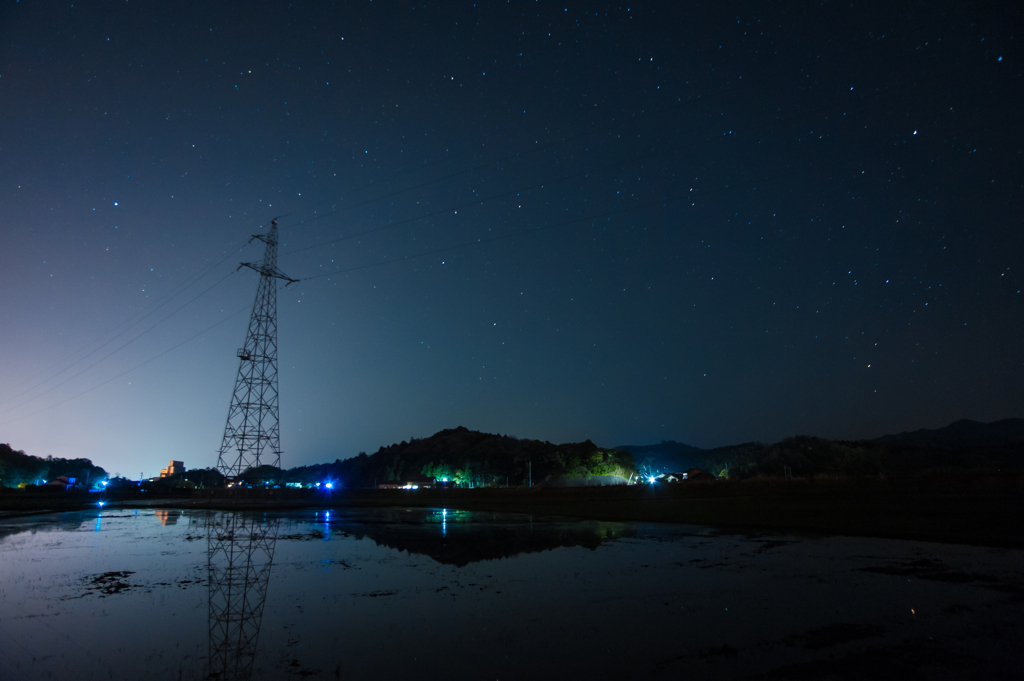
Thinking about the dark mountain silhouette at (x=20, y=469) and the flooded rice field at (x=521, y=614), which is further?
the dark mountain silhouette at (x=20, y=469)

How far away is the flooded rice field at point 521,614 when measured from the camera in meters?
6.92

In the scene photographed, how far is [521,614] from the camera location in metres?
9.52

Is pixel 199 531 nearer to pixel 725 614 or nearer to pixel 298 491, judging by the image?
pixel 725 614

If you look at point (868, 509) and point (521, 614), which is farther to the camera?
point (868, 509)

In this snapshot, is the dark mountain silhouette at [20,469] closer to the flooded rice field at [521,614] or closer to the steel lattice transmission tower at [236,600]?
the steel lattice transmission tower at [236,600]

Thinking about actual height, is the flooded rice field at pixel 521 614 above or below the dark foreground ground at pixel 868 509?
above

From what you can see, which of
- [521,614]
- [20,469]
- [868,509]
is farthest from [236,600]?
[20,469]

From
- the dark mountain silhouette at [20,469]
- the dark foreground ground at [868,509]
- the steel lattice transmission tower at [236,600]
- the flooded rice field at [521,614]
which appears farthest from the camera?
the dark mountain silhouette at [20,469]

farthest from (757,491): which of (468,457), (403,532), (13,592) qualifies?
(468,457)

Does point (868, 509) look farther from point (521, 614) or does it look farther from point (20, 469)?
point (20, 469)

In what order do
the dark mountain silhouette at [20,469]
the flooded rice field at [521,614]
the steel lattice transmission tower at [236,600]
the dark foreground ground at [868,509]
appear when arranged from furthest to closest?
1. the dark mountain silhouette at [20,469]
2. the dark foreground ground at [868,509]
3. the steel lattice transmission tower at [236,600]
4. the flooded rice field at [521,614]

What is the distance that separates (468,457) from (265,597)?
482 feet

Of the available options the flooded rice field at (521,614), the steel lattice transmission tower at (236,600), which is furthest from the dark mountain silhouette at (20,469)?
the flooded rice field at (521,614)

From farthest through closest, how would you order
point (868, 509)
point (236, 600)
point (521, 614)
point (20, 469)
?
point (20, 469)
point (868, 509)
point (236, 600)
point (521, 614)
